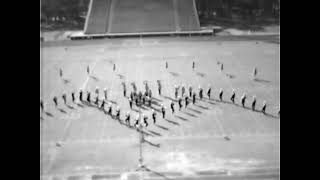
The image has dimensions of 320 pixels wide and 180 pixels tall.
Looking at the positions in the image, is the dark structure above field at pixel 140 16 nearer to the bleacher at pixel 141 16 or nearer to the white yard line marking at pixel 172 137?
the bleacher at pixel 141 16

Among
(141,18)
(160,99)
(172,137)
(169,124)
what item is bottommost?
(172,137)

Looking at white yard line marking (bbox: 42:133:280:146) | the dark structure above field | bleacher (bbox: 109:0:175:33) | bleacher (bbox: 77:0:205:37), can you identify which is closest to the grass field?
white yard line marking (bbox: 42:133:280:146)

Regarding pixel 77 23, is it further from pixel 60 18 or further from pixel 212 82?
pixel 212 82

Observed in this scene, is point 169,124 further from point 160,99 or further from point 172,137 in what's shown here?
point 160,99

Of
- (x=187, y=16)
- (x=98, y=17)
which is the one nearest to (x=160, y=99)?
(x=187, y=16)

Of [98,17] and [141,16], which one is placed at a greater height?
[141,16]
